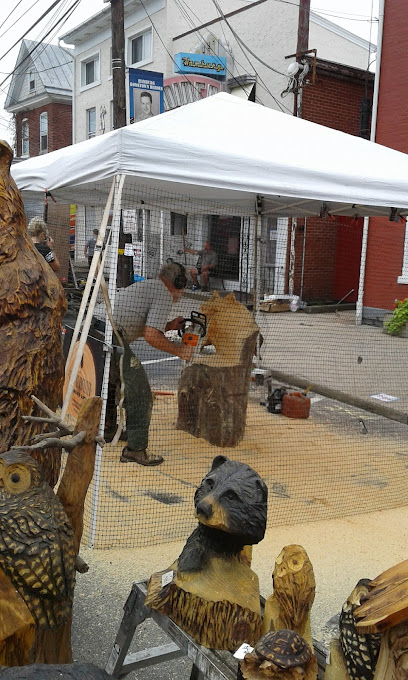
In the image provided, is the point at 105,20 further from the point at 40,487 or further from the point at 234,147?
the point at 40,487

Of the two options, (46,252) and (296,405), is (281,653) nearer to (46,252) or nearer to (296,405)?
(46,252)

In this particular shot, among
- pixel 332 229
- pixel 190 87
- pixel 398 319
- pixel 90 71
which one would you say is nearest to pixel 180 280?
pixel 398 319

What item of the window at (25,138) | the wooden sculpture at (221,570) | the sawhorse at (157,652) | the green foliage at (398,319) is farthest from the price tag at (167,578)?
the window at (25,138)

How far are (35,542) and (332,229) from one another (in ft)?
41.4

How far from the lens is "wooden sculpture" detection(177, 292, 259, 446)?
5.39m

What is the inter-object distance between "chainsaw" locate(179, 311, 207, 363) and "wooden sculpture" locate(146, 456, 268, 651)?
3.69 metres

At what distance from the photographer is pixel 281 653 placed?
1.30 metres

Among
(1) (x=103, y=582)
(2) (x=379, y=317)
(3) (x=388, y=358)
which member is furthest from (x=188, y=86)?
(1) (x=103, y=582)

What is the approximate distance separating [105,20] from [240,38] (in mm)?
5716

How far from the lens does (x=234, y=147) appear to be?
3.85 meters

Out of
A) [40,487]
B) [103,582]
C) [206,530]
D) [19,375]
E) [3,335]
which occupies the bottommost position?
[103,582]

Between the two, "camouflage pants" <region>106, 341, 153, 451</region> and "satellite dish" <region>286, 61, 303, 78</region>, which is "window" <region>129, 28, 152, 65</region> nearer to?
"satellite dish" <region>286, 61, 303, 78</region>

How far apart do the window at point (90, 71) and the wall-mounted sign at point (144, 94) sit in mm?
10717

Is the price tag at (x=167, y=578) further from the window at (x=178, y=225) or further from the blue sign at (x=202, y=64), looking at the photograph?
the blue sign at (x=202, y=64)
